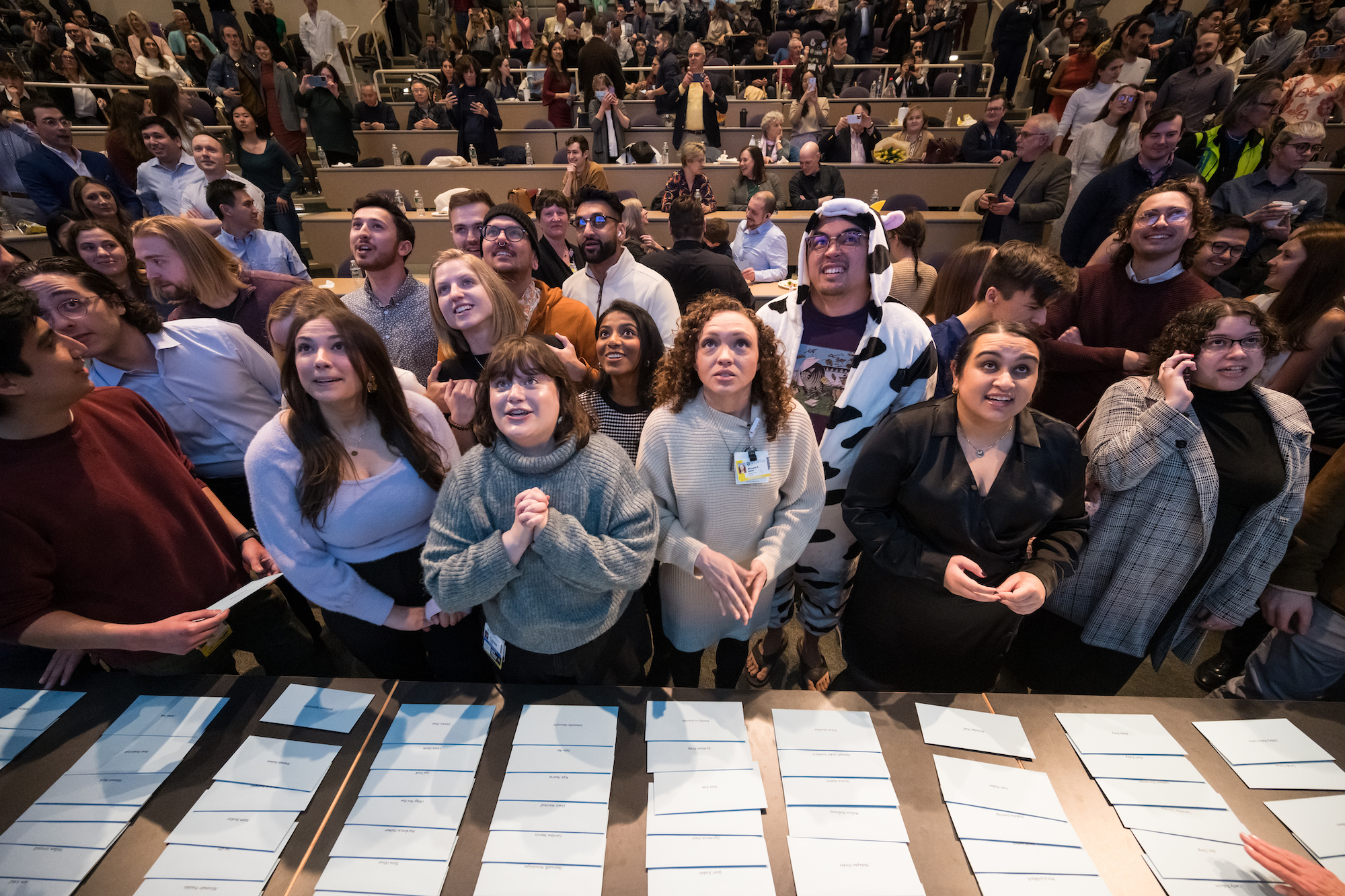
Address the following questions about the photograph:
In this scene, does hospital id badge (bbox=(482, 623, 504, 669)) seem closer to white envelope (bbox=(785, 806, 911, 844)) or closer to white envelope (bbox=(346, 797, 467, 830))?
white envelope (bbox=(346, 797, 467, 830))

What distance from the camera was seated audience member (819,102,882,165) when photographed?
6.02 meters

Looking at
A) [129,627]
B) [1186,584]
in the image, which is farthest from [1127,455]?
[129,627]

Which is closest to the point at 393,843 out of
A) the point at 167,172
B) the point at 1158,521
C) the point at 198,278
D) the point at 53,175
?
the point at 1158,521

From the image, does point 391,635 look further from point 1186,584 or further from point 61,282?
point 1186,584

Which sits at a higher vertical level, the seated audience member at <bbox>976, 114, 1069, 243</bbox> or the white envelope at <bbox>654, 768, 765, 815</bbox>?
the seated audience member at <bbox>976, 114, 1069, 243</bbox>

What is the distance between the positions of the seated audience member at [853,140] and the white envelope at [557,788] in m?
6.63

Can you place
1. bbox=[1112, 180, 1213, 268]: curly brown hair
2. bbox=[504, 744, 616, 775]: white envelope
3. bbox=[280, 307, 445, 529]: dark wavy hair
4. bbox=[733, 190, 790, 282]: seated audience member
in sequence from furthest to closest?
1. bbox=[733, 190, 790, 282]: seated audience member
2. bbox=[1112, 180, 1213, 268]: curly brown hair
3. bbox=[280, 307, 445, 529]: dark wavy hair
4. bbox=[504, 744, 616, 775]: white envelope

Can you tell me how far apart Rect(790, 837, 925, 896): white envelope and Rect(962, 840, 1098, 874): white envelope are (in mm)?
139

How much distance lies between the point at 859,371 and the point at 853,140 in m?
5.50

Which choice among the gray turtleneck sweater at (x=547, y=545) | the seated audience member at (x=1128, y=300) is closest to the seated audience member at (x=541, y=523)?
the gray turtleneck sweater at (x=547, y=545)

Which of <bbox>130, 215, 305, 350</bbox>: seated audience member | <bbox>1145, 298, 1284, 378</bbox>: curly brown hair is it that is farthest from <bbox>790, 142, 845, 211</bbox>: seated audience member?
<bbox>130, 215, 305, 350</bbox>: seated audience member

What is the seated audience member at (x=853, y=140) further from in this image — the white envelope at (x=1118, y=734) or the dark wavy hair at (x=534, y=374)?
the white envelope at (x=1118, y=734)

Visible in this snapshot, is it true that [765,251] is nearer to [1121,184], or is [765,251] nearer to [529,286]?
[1121,184]

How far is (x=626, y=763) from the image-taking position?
128 centimetres
